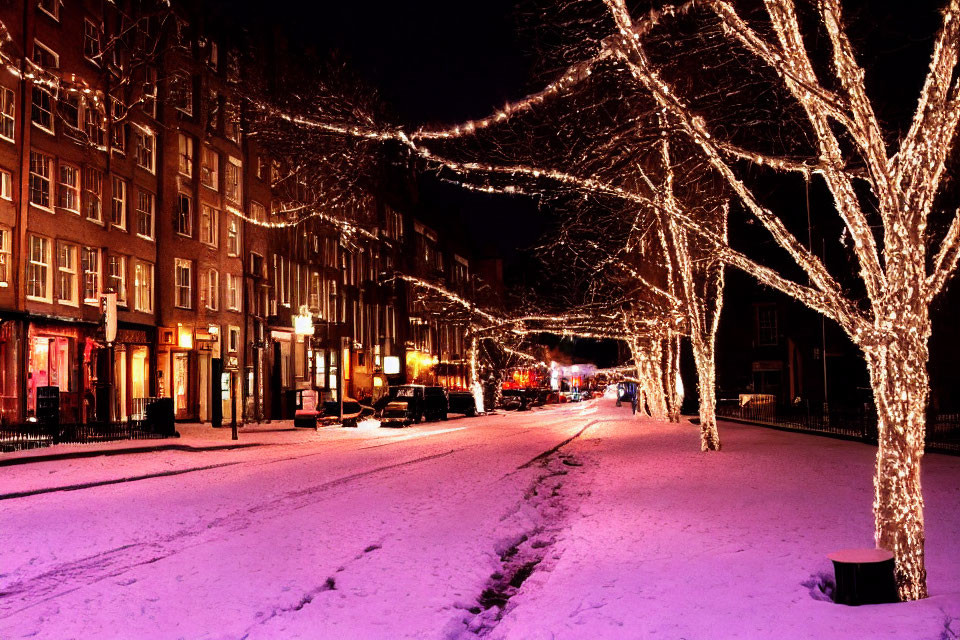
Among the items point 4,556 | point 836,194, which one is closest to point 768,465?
point 836,194

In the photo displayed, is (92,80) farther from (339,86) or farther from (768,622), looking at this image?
(768,622)

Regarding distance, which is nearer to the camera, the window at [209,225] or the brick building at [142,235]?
the brick building at [142,235]

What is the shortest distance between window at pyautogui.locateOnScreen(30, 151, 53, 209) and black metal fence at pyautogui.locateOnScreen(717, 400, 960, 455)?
25149mm

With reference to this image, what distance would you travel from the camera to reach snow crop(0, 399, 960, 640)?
624 centimetres

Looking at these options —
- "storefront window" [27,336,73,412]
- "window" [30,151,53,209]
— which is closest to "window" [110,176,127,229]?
"window" [30,151,53,209]

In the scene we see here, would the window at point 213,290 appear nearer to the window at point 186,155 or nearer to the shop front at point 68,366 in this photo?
the window at point 186,155

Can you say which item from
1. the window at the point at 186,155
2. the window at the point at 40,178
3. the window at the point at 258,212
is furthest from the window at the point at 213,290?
the window at the point at 40,178

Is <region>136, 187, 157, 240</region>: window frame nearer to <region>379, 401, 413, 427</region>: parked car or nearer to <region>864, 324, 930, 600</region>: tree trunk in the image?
<region>379, 401, 413, 427</region>: parked car

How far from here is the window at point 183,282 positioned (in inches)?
1411

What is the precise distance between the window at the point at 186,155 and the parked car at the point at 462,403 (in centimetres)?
1887

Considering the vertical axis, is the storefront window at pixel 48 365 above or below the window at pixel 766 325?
below

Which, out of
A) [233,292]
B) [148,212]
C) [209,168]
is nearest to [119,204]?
[148,212]

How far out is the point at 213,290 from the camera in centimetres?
3844

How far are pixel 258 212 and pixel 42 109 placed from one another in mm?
15703
